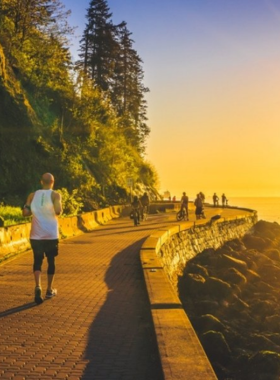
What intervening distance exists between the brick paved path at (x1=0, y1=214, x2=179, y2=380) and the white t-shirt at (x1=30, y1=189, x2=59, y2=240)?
1056 mm

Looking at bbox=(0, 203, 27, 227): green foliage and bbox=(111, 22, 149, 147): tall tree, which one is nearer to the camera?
bbox=(0, 203, 27, 227): green foliage

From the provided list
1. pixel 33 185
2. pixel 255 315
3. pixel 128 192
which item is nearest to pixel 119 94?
pixel 128 192

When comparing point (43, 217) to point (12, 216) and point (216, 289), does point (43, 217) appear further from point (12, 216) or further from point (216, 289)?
point (12, 216)

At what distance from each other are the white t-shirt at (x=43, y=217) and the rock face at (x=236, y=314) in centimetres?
288

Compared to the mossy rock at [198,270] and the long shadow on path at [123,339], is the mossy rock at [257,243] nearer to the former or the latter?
the mossy rock at [198,270]

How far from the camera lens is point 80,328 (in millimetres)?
7012

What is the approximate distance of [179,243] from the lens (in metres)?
24.0

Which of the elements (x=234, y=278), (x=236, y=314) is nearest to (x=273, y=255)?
(x=234, y=278)

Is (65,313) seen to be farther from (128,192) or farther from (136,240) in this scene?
(128,192)

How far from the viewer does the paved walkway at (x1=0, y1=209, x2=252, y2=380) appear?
213 inches

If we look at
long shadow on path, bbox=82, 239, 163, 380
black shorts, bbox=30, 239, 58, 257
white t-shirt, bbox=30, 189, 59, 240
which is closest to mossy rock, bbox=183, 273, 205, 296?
long shadow on path, bbox=82, 239, 163, 380

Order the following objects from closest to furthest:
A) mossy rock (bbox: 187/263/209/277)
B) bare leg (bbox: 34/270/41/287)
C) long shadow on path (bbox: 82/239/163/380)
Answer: long shadow on path (bbox: 82/239/163/380)
bare leg (bbox: 34/270/41/287)
mossy rock (bbox: 187/263/209/277)

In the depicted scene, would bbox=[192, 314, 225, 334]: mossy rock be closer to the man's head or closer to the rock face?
the rock face

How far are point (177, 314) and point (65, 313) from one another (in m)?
1.64
